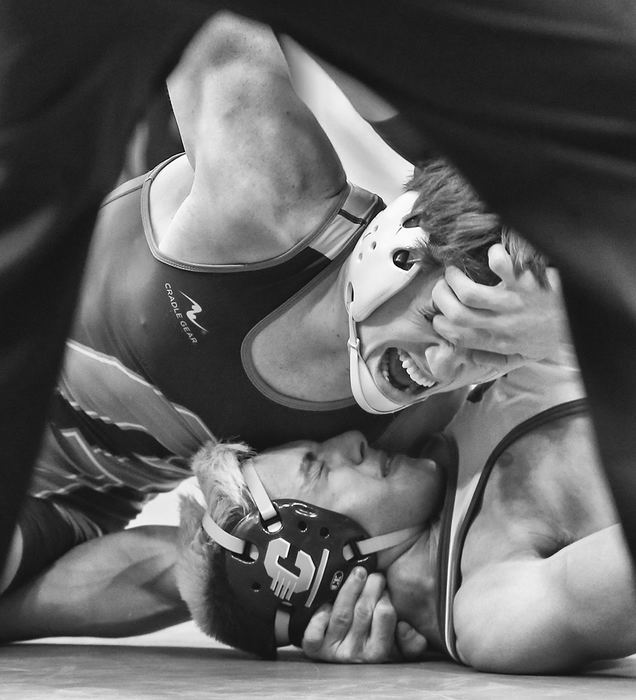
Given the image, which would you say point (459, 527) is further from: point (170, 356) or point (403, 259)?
point (170, 356)

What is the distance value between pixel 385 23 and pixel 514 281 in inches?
38.6

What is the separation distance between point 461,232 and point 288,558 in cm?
70

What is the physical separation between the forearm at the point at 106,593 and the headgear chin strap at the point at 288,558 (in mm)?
489

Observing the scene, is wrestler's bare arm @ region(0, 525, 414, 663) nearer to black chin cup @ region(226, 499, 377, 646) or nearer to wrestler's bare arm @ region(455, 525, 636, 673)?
black chin cup @ region(226, 499, 377, 646)

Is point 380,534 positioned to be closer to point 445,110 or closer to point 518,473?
point 518,473

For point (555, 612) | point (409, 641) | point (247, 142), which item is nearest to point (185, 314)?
point (247, 142)

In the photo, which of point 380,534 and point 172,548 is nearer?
point 380,534

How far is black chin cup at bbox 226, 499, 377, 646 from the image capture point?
2.03m

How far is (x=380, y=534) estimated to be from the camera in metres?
2.12

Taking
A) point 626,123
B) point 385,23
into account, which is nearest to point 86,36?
point 385,23

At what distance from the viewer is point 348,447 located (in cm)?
223

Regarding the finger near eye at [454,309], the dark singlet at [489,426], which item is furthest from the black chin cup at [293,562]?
→ the finger near eye at [454,309]

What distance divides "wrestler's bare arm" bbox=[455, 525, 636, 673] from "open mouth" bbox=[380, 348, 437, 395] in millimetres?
391

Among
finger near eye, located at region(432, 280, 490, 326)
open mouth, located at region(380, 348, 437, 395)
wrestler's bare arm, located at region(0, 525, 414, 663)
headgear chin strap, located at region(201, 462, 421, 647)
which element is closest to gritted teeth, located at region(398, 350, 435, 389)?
open mouth, located at region(380, 348, 437, 395)
